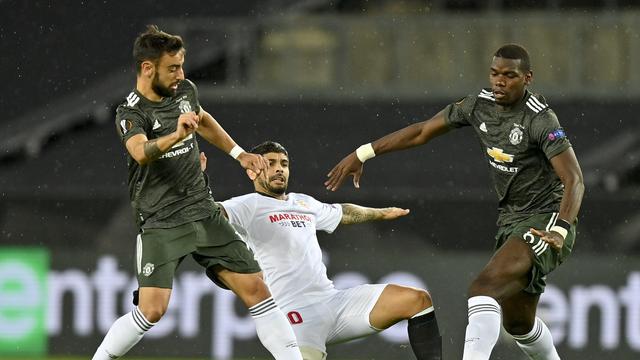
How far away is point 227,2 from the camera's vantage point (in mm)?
18641

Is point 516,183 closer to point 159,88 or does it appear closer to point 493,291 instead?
point 493,291

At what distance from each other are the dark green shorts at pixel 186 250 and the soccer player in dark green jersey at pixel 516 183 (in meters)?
0.66

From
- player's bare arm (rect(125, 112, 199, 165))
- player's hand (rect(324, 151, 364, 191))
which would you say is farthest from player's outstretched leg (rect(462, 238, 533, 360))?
player's bare arm (rect(125, 112, 199, 165))

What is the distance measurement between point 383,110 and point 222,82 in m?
2.05

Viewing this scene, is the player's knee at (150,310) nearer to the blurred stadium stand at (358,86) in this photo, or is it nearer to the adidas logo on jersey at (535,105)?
the adidas logo on jersey at (535,105)

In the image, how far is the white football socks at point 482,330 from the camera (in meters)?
6.95

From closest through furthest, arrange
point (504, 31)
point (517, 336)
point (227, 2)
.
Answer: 1. point (517, 336)
2. point (504, 31)
3. point (227, 2)

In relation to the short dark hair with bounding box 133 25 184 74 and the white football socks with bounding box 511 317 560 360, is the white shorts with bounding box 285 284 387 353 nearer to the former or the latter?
the white football socks with bounding box 511 317 560 360

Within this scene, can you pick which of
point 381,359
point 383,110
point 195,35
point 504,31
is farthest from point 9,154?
point 381,359

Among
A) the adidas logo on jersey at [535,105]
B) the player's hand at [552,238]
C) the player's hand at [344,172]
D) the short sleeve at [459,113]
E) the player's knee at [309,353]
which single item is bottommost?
the player's knee at [309,353]

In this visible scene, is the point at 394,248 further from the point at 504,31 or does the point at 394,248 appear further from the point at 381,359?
the point at 504,31

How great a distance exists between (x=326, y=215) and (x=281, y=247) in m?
0.40

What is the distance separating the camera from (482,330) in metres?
6.96

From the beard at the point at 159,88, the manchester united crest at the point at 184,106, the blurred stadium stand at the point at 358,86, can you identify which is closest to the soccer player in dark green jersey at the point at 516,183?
the manchester united crest at the point at 184,106
